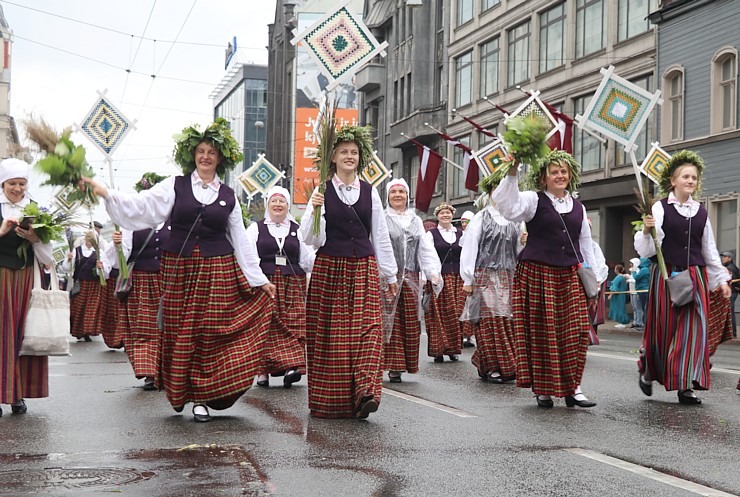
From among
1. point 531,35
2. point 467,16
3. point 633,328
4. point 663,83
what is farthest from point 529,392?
point 467,16

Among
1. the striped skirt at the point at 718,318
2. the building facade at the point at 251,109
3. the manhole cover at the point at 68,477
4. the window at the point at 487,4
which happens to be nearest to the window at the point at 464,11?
the window at the point at 487,4

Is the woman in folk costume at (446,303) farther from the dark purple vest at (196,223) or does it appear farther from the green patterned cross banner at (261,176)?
the green patterned cross banner at (261,176)

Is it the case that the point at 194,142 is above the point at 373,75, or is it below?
below

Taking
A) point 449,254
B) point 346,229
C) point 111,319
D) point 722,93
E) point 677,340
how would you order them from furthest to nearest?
point 722,93 < point 111,319 < point 449,254 < point 677,340 < point 346,229

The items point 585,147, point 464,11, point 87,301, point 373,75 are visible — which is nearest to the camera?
point 87,301

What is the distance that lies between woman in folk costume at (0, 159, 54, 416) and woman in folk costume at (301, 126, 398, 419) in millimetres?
2037

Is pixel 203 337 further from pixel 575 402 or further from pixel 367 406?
pixel 575 402

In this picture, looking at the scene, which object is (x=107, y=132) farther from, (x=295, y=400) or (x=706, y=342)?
(x=706, y=342)

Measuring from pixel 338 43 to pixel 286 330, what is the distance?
5912mm

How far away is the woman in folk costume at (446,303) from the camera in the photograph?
47.3ft

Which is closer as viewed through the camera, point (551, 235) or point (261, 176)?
point (551, 235)

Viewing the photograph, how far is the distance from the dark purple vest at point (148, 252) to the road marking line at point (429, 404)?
8.62 feet

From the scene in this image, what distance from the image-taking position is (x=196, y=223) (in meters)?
8.36

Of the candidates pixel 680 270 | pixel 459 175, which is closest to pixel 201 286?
pixel 680 270
